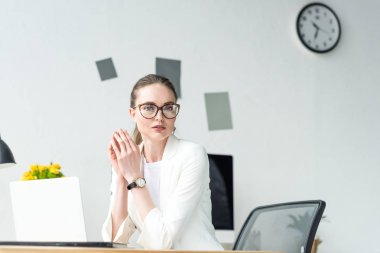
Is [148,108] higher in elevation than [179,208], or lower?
higher

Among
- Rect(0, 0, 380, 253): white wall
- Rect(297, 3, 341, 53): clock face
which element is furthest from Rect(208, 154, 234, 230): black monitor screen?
Rect(297, 3, 341, 53): clock face

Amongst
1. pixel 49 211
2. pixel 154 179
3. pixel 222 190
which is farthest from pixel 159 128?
pixel 222 190

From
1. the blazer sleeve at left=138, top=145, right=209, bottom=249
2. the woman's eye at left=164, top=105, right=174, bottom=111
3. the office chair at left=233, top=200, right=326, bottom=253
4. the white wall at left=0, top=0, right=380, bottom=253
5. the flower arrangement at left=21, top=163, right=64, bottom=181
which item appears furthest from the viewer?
the white wall at left=0, top=0, right=380, bottom=253

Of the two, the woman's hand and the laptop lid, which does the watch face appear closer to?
the woman's hand

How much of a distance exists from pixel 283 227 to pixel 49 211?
112 cm

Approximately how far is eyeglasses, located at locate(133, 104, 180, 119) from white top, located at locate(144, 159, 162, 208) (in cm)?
14

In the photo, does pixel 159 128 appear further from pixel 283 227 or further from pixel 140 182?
pixel 283 227

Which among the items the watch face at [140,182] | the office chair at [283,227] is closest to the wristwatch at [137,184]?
the watch face at [140,182]

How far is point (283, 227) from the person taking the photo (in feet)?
7.00

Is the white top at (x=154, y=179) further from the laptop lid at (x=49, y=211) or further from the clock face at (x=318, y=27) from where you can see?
the clock face at (x=318, y=27)

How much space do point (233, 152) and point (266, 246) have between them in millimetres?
1476

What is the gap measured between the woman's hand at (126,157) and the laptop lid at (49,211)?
185 millimetres

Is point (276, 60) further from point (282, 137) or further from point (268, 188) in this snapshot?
point (268, 188)

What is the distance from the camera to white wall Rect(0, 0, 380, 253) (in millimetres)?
3244
